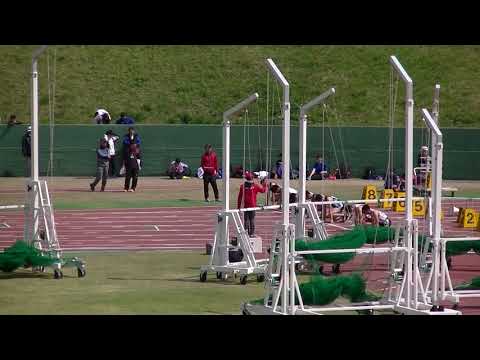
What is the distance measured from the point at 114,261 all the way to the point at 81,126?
20301 mm

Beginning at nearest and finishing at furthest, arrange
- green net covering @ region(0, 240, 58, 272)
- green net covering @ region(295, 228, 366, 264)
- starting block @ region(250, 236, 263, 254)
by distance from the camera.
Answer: green net covering @ region(295, 228, 366, 264), green net covering @ region(0, 240, 58, 272), starting block @ region(250, 236, 263, 254)

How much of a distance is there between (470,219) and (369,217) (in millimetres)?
2254

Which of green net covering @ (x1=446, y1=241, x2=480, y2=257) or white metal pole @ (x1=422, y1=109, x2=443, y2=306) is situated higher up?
white metal pole @ (x1=422, y1=109, x2=443, y2=306)

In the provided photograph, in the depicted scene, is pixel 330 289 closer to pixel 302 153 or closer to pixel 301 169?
pixel 301 169

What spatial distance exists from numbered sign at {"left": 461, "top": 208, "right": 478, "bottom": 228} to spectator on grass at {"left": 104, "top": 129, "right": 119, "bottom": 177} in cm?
1445

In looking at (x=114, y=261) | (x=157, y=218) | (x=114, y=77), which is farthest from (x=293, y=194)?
(x=114, y=77)

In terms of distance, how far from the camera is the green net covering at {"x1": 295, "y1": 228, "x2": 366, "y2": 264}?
18.4 m

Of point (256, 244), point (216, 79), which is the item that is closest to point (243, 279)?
point (256, 244)

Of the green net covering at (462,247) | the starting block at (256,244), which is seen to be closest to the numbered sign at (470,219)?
the green net covering at (462,247)

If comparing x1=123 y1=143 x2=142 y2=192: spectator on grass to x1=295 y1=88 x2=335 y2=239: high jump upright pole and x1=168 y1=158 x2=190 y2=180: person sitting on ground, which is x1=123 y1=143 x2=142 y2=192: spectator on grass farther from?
x1=295 y1=88 x2=335 y2=239: high jump upright pole

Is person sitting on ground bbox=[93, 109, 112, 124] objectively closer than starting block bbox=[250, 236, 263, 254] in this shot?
No

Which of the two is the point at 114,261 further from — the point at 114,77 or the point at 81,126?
the point at 114,77

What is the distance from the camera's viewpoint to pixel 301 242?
1888 centimetres

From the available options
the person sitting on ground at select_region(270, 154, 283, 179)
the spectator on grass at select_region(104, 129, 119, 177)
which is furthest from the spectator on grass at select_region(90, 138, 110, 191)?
the person sitting on ground at select_region(270, 154, 283, 179)
